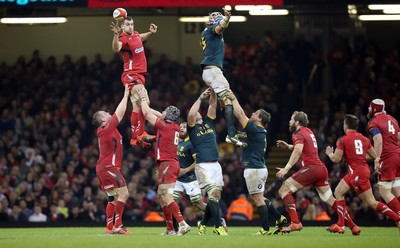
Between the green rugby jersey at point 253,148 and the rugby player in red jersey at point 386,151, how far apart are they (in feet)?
7.56

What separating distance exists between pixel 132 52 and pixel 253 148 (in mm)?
3377

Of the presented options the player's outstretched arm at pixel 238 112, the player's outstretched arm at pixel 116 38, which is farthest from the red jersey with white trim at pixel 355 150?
the player's outstretched arm at pixel 116 38

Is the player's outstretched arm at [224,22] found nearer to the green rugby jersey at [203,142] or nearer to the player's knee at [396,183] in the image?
the green rugby jersey at [203,142]

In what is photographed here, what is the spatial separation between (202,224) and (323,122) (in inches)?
464

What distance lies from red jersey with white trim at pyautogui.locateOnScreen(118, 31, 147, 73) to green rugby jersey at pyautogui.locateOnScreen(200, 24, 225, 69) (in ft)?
5.25

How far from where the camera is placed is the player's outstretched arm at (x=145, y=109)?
21780 mm

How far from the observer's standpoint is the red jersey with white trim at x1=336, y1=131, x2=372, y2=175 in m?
21.6

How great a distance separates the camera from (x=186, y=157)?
23.8 meters

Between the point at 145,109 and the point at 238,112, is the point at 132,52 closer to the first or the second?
the point at 145,109

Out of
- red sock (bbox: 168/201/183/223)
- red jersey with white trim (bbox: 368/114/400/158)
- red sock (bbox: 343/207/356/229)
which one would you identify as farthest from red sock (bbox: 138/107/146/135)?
red jersey with white trim (bbox: 368/114/400/158)

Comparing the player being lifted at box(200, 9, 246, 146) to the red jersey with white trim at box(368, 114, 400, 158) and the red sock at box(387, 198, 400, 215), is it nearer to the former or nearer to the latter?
the red jersey with white trim at box(368, 114, 400, 158)

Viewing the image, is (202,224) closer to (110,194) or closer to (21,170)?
(110,194)

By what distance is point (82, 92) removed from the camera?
35062mm

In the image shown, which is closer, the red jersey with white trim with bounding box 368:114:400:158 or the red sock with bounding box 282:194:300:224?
the red sock with bounding box 282:194:300:224
